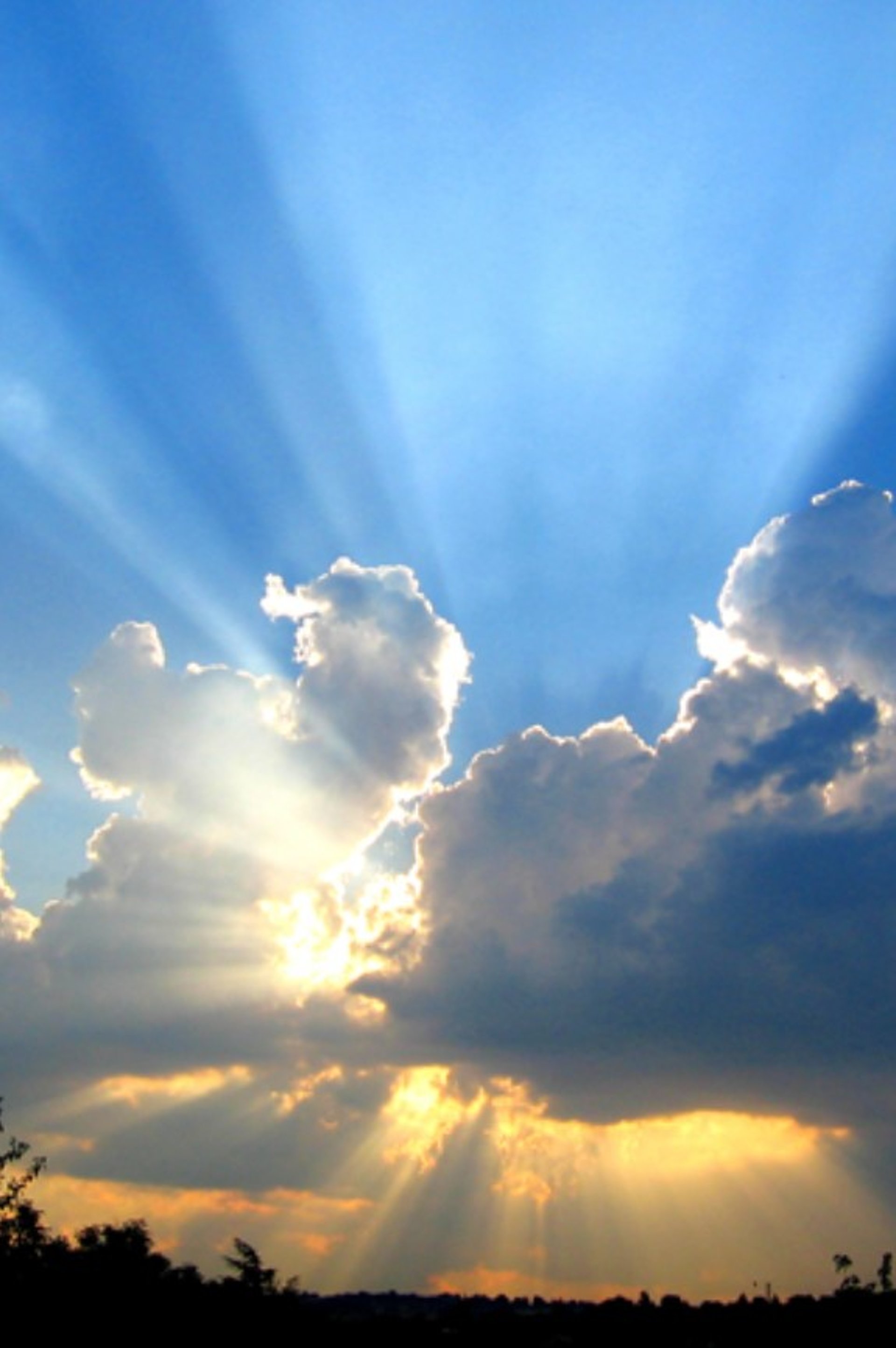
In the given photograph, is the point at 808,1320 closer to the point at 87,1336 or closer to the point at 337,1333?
the point at 337,1333

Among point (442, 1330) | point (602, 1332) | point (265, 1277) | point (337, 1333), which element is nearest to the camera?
point (337, 1333)

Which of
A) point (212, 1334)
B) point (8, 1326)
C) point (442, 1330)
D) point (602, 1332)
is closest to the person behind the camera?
point (8, 1326)

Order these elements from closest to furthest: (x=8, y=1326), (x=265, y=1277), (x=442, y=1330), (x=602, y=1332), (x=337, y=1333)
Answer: (x=8, y=1326) → (x=337, y=1333) → (x=265, y=1277) → (x=442, y=1330) → (x=602, y=1332)

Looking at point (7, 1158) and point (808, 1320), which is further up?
point (7, 1158)

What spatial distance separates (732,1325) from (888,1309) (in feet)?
53.2

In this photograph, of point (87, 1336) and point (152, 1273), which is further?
point (152, 1273)

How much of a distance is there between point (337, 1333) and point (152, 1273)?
63.7 ft

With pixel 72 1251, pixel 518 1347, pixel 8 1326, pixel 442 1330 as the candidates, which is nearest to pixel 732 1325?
pixel 518 1347

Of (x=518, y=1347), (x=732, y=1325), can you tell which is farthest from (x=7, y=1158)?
(x=732, y=1325)

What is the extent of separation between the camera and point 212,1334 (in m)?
76.1

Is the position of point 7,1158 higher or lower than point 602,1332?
higher

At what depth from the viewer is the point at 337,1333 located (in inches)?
3499

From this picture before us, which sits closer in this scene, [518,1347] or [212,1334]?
[212,1334]

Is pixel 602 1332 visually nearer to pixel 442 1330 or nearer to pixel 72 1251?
pixel 442 1330
